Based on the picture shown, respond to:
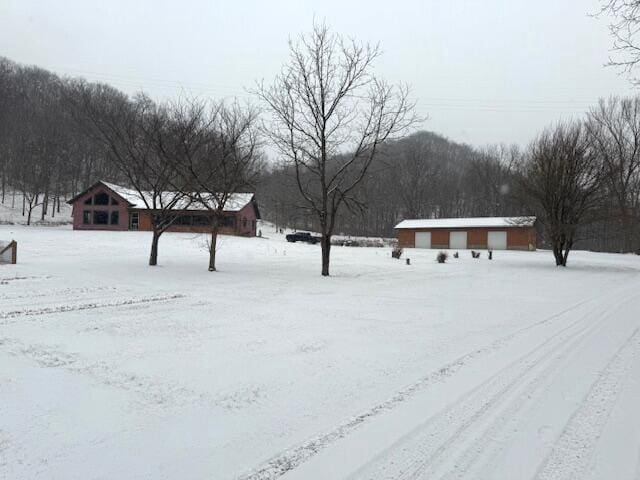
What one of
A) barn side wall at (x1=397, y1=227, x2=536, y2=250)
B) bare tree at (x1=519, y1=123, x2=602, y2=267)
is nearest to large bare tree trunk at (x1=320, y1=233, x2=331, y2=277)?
bare tree at (x1=519, y1=123, x2=602, y2=267)

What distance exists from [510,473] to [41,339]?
21.5 feet

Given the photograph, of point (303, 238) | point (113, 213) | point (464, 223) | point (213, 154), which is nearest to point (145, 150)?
point (213, 154)

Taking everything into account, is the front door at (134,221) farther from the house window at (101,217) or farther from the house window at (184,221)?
the house window at (184,221)

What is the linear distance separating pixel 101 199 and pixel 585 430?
180ft

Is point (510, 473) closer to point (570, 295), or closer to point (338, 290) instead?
point (338, 290)

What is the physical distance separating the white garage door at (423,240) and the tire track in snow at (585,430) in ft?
156

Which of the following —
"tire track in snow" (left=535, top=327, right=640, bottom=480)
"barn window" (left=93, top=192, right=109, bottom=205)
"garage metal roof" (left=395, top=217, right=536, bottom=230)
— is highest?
"barn window" (left=93, top=192, right=109, bottom=205)

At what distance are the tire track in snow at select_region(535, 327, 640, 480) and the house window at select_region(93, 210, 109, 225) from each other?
53.3 meters

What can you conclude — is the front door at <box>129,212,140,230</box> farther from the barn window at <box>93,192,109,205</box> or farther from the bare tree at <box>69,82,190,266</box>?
the bare tree at <box>69,82,190,266</box>

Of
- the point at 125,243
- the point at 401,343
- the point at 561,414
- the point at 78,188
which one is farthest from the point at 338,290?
the point at 78,188

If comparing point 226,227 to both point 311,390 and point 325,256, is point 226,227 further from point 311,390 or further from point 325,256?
point 311,390

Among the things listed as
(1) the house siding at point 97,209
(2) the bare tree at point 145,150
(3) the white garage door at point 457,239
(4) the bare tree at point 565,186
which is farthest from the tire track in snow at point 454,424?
(1) the house siding at point 97,209

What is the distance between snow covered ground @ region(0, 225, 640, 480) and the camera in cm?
345

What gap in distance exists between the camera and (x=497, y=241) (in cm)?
4834
